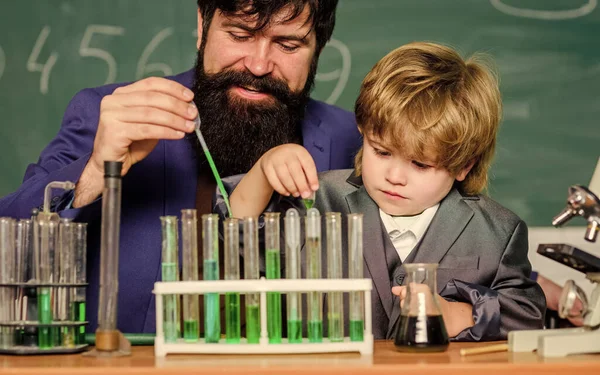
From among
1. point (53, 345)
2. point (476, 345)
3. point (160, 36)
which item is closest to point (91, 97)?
point (160, 36)

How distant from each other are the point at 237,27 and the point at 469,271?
37.3 inches

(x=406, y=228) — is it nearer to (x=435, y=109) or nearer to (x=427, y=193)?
(x=427, y=193)

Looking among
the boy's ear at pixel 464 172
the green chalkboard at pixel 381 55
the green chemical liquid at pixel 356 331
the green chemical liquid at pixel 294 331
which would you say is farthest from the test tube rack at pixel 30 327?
the green chalkboard at pixel 381 55

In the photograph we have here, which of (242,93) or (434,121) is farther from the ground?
(242,93)

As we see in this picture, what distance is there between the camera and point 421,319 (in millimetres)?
1380

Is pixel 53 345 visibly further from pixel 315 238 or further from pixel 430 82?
pixel 430 82

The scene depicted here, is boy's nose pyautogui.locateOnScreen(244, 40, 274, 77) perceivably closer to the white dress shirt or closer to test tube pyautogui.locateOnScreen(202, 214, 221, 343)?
the white dress shirt

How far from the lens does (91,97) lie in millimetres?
2457

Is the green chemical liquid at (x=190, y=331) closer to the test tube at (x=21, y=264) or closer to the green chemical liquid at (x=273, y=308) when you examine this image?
the green chemical liquid at (x=273, y=308)

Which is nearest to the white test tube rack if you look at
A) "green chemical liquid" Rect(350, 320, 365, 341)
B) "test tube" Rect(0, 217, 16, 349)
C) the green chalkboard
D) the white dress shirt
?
"green chemical liquid" Rect(350, 320, 365, 341)

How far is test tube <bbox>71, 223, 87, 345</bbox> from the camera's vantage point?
1.42 metres

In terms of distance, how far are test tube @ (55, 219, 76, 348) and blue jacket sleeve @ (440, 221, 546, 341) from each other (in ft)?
2.42

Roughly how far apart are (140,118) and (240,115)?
30.0 inches

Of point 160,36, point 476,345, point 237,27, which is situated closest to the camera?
point 476,345
